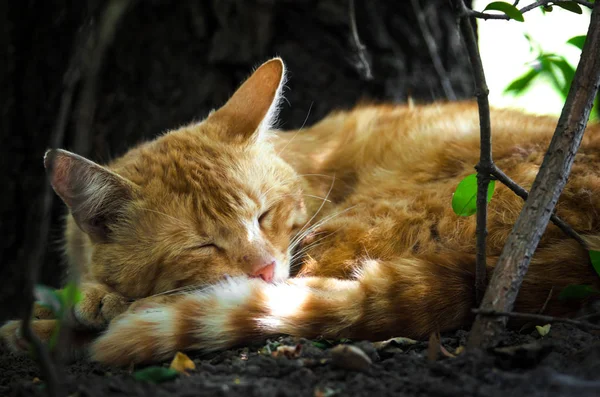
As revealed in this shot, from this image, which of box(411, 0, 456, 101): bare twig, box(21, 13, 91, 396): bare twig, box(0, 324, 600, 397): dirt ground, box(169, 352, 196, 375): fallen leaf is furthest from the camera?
box(411, 0, 456, 101): bare twig

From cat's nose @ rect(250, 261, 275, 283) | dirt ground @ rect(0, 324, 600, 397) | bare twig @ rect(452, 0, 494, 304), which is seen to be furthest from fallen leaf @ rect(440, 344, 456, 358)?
cat's nose @ rect(250, 261, 275, 283)

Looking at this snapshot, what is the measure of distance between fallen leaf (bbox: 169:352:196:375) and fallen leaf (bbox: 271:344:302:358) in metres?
0.27

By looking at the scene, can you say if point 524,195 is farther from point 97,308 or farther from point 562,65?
point 97,308

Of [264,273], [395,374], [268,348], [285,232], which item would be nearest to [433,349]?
[395,374]

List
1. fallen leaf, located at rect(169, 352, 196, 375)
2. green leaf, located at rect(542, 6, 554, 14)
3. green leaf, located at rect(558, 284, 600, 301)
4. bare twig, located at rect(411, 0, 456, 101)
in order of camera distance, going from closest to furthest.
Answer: fallen leaf, located at rect(169, 352, 196, 375)
green leaf, located at rect(558, 284, 600, 301)
green leaf, located at rect(542, 6, 554, 14)
bare twig, located at rect(411, 0, 456, 101)

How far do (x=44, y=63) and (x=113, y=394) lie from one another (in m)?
2.31

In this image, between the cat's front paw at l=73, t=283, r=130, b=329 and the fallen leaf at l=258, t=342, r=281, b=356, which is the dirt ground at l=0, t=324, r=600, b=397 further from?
the cat's front paw at l=73, t=283, r=130, b=329

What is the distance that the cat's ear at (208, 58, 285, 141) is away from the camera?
2.83m

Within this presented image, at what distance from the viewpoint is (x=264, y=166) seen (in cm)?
287

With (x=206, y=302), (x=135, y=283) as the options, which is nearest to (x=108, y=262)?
(x=135, y=283)

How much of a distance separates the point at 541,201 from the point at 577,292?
47cm

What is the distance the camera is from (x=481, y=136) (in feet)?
6.05

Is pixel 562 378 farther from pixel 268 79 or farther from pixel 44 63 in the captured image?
pixel 44 63

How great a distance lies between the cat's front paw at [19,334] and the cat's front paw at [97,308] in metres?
0.16
